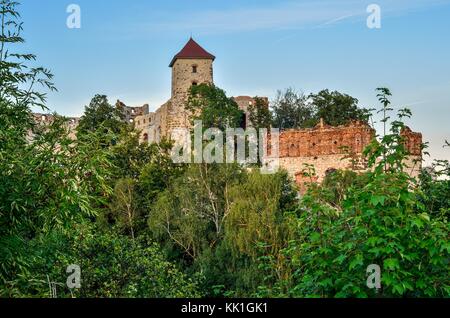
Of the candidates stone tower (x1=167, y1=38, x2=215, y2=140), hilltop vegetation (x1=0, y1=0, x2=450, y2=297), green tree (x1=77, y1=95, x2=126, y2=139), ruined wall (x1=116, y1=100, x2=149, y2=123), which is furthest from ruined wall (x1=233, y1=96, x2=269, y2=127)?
hilltop vegetation (x1=0, y1=0, x2=450, y2=297)

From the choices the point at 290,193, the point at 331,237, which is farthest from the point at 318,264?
the point at 290,193

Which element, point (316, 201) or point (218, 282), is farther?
point (218, 282)

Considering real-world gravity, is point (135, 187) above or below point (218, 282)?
above

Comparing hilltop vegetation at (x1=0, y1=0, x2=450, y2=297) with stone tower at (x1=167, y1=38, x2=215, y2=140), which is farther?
stone tower at (x1=167, y1=38, x2=215, y2=140)

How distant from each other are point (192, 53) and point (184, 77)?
5.87 feet

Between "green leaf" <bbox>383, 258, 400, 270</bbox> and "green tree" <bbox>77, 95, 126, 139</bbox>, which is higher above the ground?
"green tree" <bbox>77, 95, 126, 139</bbox>

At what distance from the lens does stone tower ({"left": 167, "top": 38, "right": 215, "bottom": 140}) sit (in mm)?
45781

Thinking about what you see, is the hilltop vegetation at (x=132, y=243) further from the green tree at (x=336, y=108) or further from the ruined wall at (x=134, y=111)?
the ruined wall at (x=134, y=111)

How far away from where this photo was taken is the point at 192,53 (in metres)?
47.4

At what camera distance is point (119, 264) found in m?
15.0

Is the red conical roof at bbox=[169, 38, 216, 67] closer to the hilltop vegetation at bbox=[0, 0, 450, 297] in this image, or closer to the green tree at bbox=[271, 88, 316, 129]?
the green tree at bbox=[271, 88, 316, 129]
